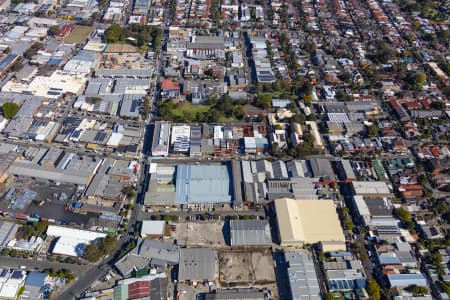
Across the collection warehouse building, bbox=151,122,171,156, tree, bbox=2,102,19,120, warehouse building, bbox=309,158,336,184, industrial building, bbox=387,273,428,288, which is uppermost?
tree, bbox=2,102,19,120

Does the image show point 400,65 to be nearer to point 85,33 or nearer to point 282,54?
point 282,54

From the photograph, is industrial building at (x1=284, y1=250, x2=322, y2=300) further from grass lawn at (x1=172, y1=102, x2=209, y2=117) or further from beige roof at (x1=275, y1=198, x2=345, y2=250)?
grass lawn at (x1=172, y1=102, x2=209, y2=117)

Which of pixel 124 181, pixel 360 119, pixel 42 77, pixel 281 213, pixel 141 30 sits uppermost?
pixel 141 30

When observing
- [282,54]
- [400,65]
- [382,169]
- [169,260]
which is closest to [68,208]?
[169,260]

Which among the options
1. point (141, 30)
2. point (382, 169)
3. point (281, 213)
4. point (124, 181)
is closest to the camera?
point (281, 213)

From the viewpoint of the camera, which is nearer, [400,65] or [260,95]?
[260,95]

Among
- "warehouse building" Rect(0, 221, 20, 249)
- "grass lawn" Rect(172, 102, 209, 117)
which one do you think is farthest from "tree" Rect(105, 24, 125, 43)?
"warehouse building" Rect(0, 221, 20, 249)

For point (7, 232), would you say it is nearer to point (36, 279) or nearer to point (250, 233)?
point (36, 279)
